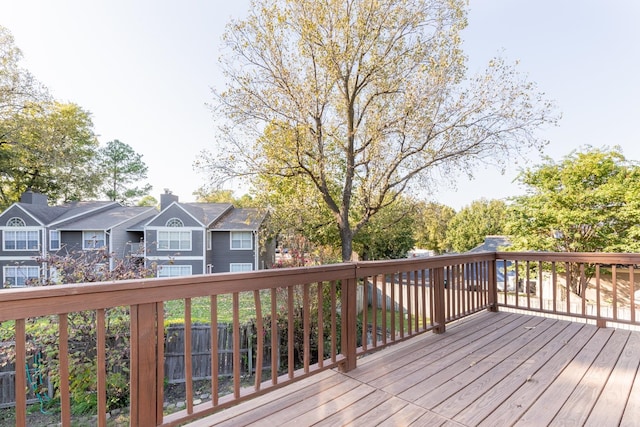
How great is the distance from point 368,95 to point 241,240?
10.4 metres

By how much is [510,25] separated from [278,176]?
273 inches

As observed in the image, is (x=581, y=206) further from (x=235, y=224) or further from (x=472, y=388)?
(x=235, y=224)

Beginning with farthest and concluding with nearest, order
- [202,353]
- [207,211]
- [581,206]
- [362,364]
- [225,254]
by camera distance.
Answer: [207,211]
[225,254]
[581,206]
[202,353]
[362,364]

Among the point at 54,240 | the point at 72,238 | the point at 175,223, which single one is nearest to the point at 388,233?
the point at 175,223

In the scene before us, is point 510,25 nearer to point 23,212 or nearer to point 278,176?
point 278,176

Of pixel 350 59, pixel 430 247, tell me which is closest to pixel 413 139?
pixel 350 59

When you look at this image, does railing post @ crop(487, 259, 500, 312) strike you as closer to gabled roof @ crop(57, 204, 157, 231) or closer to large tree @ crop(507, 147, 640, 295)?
large tree @ crop(507, 147, 640, 295)

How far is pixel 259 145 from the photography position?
340 inches

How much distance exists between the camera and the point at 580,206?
973cm

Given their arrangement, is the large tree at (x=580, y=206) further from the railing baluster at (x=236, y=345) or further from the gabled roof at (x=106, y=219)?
the gabled roof at (x=106, y=219)

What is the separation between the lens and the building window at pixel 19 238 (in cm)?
1448

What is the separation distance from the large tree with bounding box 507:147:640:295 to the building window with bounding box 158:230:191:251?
14.2 meters

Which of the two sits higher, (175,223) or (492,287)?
(175,223)

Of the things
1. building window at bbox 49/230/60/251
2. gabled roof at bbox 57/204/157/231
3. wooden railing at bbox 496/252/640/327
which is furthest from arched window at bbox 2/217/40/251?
wooden railing at bbox 496/252/640/327
